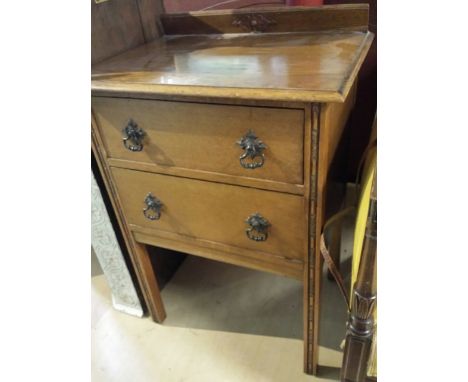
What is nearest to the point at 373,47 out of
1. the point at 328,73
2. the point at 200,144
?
the point at 328,73

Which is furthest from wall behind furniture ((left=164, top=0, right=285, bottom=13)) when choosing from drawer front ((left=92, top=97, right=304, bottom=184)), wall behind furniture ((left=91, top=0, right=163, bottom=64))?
drawer front ((left=92, top=97, right=304, bottom=184))

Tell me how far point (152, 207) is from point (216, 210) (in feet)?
0.59

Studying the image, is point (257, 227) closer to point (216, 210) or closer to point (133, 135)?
point (216, 210)

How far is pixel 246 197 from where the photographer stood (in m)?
0.78

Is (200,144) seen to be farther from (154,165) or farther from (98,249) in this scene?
(98,249)

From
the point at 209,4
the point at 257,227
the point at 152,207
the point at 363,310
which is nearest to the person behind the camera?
the point at 363,310

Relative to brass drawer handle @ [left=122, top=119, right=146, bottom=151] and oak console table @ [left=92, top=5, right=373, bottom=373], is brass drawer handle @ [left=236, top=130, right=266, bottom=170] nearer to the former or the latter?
oak console table @ [left=92, top=5, right=373, bottom=373]

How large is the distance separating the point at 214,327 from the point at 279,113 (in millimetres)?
832

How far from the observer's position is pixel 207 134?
28.9 inches

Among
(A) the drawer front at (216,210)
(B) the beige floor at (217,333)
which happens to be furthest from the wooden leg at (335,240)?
(A) the drawer front at (216,210)

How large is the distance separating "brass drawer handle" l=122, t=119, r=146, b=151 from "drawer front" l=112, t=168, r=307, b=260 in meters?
0.08

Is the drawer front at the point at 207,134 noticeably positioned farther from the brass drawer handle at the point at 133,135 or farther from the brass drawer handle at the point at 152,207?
the brass drawer handle at the point at 152,207

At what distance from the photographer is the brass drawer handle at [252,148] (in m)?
0.69

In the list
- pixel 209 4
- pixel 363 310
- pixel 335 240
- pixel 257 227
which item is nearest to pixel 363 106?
pixel 335 240
